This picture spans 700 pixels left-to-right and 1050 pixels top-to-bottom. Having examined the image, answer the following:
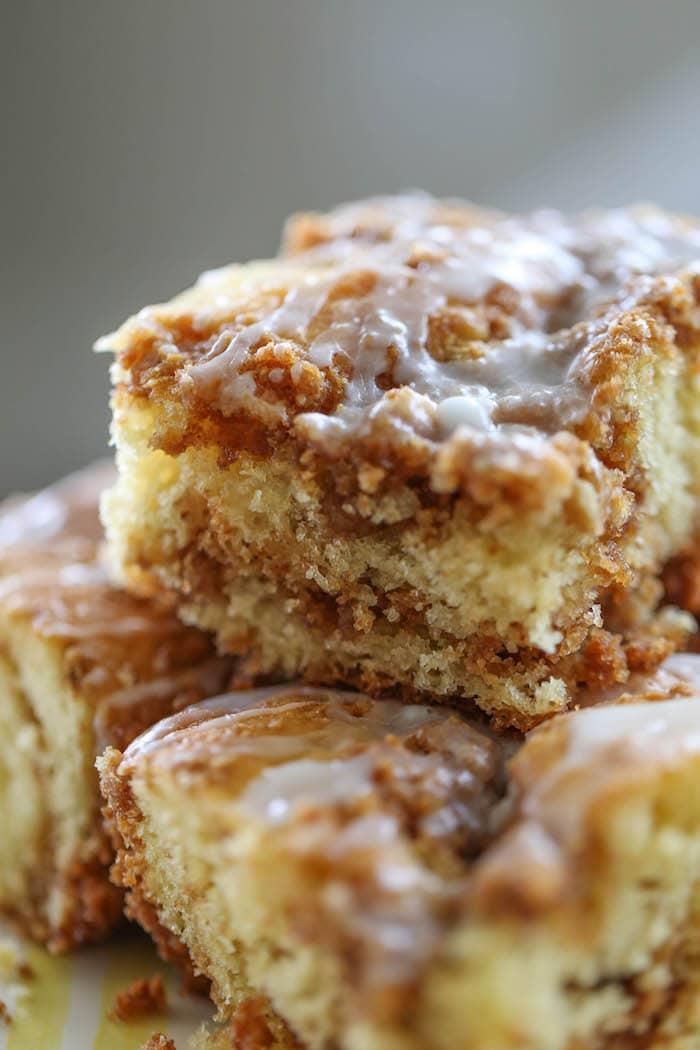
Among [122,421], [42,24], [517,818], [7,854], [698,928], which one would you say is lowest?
[7,854]

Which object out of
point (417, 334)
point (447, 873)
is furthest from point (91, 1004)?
point (417, 334)

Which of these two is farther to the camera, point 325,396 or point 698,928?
point 325,396

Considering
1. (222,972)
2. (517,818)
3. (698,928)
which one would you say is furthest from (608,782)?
(222,972)

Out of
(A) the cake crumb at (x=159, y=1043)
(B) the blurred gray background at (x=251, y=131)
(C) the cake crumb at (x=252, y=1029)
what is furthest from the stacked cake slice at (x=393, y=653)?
(B) the blurred gray background at (x=251, y=131)

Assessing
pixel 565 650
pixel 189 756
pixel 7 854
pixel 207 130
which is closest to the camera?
pixel 189 756

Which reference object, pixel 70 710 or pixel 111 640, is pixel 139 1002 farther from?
pixel 111 640

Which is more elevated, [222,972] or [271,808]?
[271,808]

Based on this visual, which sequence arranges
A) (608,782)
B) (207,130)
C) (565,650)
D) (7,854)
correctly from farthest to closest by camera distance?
(207,130), (7,854), (565,650), (608,782)

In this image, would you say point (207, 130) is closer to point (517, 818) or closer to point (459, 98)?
point (459, 98)

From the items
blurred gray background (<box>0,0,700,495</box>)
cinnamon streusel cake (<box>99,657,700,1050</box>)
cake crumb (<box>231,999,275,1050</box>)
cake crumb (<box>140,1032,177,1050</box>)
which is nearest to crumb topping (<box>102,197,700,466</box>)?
cinnamon streusel cake (<box>99,657,700,1050</box>)
